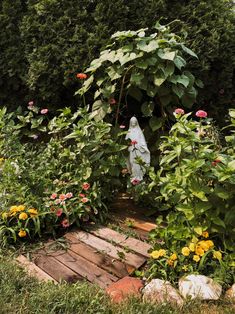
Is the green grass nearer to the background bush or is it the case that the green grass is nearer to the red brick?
the red brick

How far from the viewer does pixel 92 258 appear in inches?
111

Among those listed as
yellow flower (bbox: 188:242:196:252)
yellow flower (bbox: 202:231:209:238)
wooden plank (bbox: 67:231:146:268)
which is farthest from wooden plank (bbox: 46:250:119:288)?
yellow flower (bbox: 202:231:209:238)

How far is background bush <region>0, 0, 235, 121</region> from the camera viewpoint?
3893mm

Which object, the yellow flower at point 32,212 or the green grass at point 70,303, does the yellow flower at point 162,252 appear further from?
the yellow flower at point 32,212

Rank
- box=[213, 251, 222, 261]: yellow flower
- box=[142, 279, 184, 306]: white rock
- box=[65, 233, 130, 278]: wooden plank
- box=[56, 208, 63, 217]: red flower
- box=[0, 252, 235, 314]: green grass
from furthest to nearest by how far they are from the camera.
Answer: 1. box=[56, 208, 63, 217]: red flower
2. box=[65, 233, 130, 278]: wooden plank
3. box=[213, 251, 222, 261]: yellow flower
4. box=[142, 279, 184, 306]: white rock
5. box=[0, 252, 235, 314]: green grass

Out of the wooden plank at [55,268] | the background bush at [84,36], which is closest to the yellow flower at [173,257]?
the wooden plank at [55,268]

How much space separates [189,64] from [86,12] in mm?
1154

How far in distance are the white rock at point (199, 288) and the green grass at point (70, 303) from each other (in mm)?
47

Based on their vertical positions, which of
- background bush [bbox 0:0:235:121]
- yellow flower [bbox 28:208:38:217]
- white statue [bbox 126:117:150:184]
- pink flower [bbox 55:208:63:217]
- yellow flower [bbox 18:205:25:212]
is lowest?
pink flower [bbox 55:208:63:217]

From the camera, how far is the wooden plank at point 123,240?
2.85 metres

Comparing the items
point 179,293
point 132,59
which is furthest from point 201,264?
point 132,59

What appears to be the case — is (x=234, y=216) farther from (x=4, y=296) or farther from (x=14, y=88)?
(x=14, y=88)

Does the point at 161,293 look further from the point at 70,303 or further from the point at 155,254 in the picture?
the point at 70,303

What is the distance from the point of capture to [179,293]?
2.37 meters
